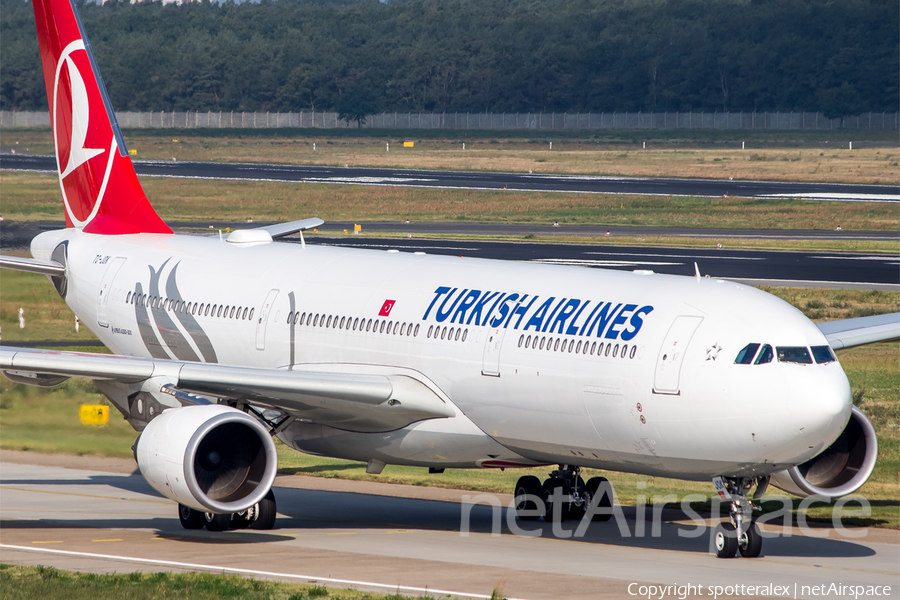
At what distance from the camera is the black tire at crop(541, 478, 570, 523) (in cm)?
2418

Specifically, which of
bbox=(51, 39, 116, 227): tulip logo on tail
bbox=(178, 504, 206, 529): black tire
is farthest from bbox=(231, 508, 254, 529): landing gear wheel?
bbox=(51, 39, 116, 227): tulip logo on tail

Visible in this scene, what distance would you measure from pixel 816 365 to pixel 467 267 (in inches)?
306

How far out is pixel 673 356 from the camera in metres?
19.5

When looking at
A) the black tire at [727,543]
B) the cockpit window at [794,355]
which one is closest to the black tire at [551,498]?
the black tire at [727,543]

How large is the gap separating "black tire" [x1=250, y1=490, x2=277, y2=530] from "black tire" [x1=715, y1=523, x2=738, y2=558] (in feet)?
26.2

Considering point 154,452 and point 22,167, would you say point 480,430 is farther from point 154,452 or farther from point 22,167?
point 22,167

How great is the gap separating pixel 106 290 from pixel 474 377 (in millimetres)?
12448

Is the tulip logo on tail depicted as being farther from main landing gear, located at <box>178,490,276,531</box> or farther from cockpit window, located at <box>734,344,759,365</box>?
cockpit window, located at <box>734,344,759,365</box>

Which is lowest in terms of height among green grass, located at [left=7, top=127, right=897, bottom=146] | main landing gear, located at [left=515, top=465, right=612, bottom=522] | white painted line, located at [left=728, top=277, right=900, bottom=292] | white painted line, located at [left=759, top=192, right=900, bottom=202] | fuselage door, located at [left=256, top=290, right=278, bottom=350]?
main landing gear, located at [left=515, top=465, right=612, bottom=522]

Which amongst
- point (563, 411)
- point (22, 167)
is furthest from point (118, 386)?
point (22, 167)

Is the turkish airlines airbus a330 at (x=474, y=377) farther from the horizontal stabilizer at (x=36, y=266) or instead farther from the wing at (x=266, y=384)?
the horizontal stabilizer at (x=36, y=266)

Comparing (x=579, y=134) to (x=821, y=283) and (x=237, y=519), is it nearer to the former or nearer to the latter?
(x=821, y=283)

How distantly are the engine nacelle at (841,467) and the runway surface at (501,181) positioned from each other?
6863 centimetres

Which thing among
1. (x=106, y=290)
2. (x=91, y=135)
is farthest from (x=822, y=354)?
(x=91, y=135)
